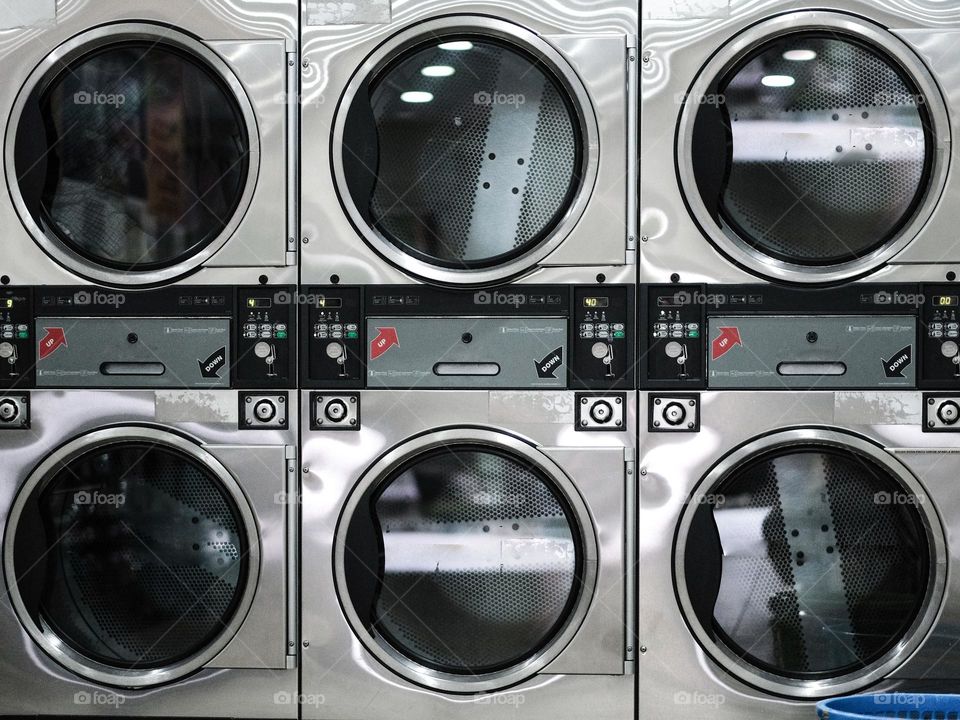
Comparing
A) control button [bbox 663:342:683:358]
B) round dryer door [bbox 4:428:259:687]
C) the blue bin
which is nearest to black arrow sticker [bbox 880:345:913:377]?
control button [bbox 663:342:683:358]

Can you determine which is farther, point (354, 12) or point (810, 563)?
point (354, 12)

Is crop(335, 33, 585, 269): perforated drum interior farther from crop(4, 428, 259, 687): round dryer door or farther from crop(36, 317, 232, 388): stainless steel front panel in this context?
crop(4, 428, 259, 687): round dryer door

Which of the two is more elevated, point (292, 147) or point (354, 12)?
point (354, 12)

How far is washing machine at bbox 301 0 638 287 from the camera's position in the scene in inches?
99.4

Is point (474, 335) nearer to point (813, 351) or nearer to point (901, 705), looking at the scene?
point (813, 351)

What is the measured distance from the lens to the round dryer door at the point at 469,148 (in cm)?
253

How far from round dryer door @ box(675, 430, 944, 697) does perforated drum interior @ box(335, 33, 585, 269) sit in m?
0.93

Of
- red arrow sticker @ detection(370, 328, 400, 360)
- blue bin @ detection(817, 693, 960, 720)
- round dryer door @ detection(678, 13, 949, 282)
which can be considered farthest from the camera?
red arrow sticker @ detection(370, 328, 400, 360)

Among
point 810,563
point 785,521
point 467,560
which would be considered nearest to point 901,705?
point 810,563

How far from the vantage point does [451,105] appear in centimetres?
253

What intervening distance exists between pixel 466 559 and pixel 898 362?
135 centimetres

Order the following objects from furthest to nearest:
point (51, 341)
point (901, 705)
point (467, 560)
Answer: point (51, 341)
point (467, 560)
point (901, 705)

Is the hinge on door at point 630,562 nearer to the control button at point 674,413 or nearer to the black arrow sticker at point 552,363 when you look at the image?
the control button at point 674,413

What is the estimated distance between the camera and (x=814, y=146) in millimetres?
2469
